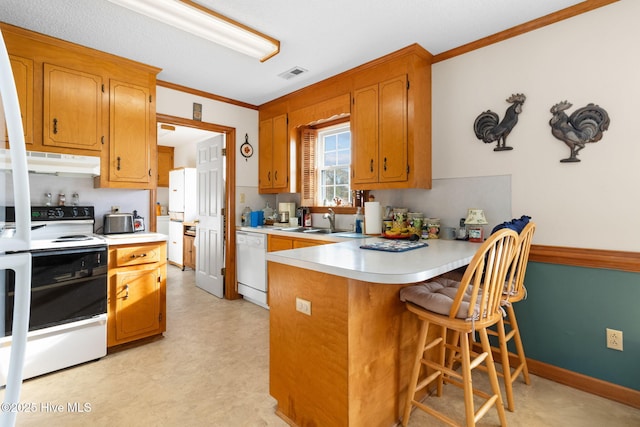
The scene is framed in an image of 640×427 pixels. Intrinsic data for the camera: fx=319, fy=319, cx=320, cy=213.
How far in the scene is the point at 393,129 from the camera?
2822mm

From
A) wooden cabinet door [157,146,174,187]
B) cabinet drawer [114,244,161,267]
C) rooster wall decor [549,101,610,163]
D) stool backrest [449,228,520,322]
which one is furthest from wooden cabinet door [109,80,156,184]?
wooden cabinet door [157,146,174,187]

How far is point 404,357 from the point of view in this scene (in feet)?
5.91

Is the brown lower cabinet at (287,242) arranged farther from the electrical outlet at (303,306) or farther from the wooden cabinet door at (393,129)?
the electrical outlet at (303,306)

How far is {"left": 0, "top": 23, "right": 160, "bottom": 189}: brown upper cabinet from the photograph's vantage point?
2.49 m

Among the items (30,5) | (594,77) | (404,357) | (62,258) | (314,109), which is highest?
(30,5)

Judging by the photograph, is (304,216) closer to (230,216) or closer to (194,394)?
(230,216)

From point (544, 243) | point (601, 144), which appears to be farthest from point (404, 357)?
point (601, 144)

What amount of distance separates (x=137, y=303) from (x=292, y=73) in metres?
2.61

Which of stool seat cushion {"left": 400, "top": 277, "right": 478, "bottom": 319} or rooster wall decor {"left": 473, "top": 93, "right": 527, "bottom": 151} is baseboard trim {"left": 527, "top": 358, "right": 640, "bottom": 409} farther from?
rooster wall decor {"left": 473, "top": 93, "right": 527, "bottom": 151}

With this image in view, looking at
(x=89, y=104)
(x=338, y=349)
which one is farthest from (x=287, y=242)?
(x=89, y=104)

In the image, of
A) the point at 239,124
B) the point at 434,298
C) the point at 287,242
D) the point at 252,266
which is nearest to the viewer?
the point at 434,298

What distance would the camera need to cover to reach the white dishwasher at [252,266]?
368 centimetres

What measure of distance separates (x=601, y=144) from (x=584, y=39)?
0.72 m

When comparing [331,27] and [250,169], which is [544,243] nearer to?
[331,27]
